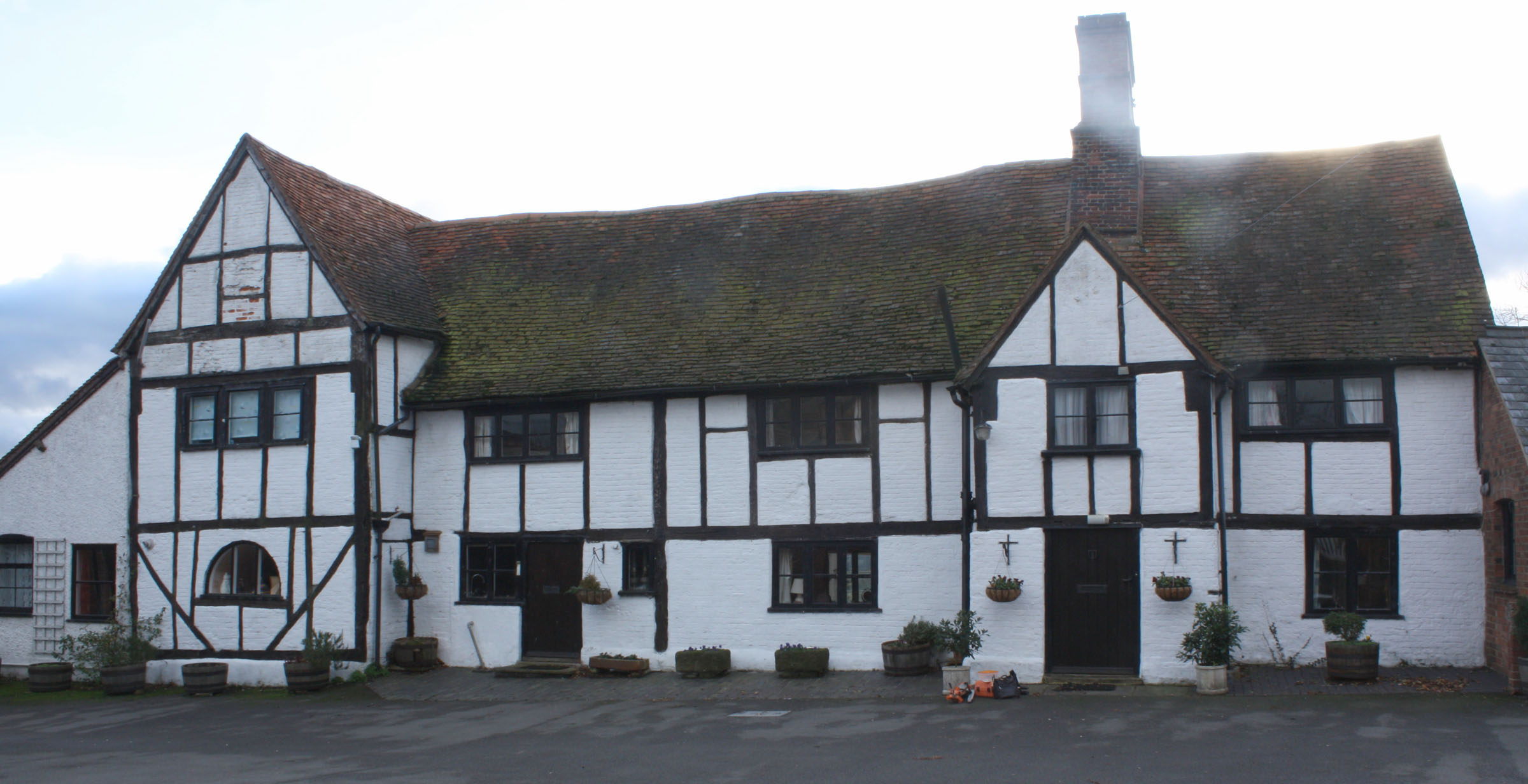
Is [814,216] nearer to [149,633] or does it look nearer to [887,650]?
[887,650]

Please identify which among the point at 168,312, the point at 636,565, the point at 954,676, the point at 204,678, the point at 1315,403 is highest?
the point at 168,312

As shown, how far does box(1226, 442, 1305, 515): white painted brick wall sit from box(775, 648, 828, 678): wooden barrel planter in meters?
6.41

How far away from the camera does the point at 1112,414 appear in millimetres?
16844

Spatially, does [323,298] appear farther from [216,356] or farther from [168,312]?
[168,312]

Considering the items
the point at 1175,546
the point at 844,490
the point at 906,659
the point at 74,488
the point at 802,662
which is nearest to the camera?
the point at 1175,546

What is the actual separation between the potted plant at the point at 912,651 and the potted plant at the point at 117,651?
12820mm

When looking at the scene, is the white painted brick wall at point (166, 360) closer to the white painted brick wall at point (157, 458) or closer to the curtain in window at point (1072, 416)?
the white painted brick wall at point (157, 458)

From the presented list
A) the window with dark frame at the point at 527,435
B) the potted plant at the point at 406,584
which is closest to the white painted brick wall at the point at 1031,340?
the window with dark frame at the point at 527,435

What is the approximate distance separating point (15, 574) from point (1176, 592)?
67.6 ft

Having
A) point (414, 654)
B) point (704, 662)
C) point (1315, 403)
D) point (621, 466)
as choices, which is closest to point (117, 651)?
point (414, 654)

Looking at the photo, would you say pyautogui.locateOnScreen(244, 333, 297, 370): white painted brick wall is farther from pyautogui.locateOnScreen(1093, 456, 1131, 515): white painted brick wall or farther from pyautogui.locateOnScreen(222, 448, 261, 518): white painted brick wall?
pyautogui.locateOnScreen(1093, 456, 1131, 515): white painted brick wall

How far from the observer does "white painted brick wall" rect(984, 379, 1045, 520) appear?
55.5 ft

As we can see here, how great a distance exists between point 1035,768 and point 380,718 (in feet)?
31.2

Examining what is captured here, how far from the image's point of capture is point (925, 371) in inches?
709
